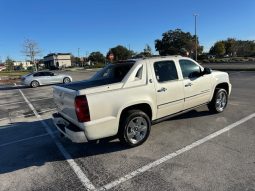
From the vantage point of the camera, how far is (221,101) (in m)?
7.04

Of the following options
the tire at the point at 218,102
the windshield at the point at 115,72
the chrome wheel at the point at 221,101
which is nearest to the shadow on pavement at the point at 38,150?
the windshield at the point at 115,72

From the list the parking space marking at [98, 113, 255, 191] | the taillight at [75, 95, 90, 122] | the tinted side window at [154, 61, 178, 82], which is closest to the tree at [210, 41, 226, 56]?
the parking space marking at [98, 113, 255, 191]

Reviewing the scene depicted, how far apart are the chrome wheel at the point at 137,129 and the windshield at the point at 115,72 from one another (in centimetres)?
109

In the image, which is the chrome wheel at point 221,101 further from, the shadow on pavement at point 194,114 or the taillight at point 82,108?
the taillight at point 82,108

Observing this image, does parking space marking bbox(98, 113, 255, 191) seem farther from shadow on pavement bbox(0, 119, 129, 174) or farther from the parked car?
the parked car

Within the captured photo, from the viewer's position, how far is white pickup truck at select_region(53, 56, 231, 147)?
4.12m

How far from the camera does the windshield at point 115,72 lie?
17.7ft

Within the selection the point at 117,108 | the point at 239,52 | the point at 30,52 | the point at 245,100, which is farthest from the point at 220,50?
the point at 117,108

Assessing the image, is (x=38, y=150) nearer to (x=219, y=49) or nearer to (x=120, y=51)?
(x=219, y=49)

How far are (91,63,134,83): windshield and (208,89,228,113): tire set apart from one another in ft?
9.42

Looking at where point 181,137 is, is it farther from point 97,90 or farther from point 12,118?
point 12,118

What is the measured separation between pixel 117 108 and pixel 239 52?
315 feet

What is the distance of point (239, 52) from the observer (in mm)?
89062

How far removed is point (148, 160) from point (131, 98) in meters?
1.19
